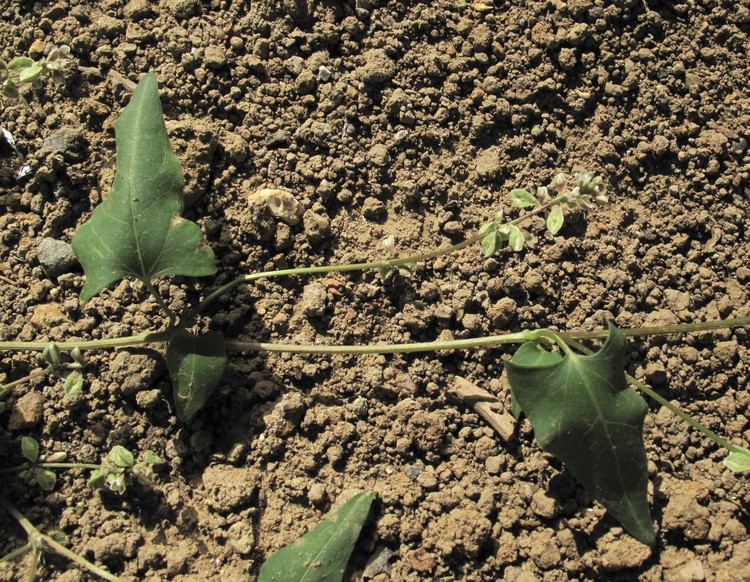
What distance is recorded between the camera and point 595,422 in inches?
91.3

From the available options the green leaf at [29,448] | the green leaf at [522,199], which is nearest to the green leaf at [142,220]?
the green leaf at [29,448]

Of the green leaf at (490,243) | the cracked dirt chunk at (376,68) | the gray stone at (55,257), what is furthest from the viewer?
the cracked dirt chunk at (376,68)

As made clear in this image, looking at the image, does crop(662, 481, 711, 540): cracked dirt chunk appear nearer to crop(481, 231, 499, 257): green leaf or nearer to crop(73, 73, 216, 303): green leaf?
crop(481, 231, 499, 257): green leaf

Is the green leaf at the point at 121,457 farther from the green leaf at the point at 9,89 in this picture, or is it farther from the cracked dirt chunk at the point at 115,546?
the green leaf at the point at 9,89

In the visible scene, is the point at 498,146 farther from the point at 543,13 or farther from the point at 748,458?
the point at 748,458

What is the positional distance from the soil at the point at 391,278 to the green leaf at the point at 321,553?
0.13 m

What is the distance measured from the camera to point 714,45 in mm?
3129

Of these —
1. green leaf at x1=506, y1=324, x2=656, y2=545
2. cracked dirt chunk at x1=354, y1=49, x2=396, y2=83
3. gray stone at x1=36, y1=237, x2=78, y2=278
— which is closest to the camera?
green leaf at x1=506, y1=324, x2=656, y2=545

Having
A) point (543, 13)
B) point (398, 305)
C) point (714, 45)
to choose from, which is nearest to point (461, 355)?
point (398, 305)

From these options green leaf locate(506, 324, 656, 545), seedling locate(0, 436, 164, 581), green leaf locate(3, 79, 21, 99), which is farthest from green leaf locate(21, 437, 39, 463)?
green leaf locate(506, 324, 656, 545)

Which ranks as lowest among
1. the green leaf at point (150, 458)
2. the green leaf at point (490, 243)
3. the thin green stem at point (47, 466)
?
the thin green stem at point (47, 466)

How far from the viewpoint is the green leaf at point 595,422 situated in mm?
2303

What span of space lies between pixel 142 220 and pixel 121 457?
2.73 ft

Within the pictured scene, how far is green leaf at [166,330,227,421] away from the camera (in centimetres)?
255
